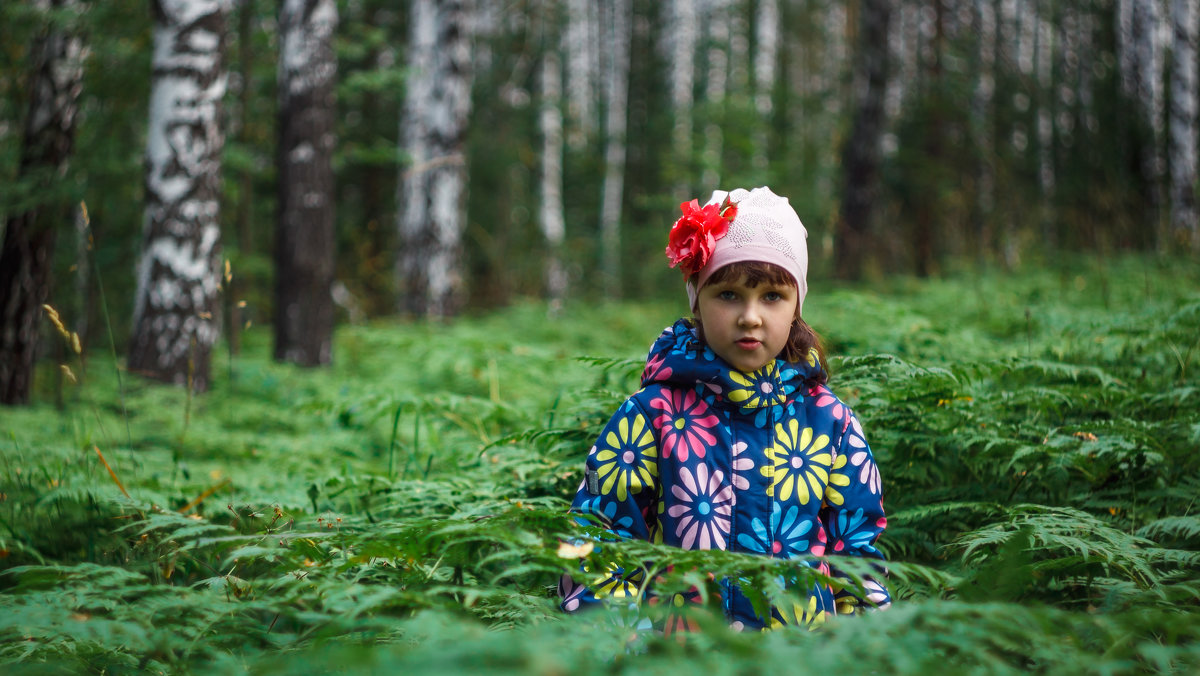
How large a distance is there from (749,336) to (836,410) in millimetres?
361

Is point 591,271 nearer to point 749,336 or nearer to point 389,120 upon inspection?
point 389,120

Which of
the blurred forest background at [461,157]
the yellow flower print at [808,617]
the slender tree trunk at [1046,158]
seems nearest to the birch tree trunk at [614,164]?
the blurred forest background at [461,157]

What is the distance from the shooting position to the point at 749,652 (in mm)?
1078

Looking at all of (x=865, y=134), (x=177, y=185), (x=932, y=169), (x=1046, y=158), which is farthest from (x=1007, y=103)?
(x=177, y=185)

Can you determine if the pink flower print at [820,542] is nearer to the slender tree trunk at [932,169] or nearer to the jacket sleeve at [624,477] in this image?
the jacket sleeve at [624,477]

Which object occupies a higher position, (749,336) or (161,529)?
(749,336)

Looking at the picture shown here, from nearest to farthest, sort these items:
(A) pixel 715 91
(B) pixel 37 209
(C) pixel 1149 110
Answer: (B) pixel 37 209, (C) pixel 1149 110, (A) pixel 715 91

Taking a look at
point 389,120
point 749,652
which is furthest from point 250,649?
point 389,120

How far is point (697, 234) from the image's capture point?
2.20 metres

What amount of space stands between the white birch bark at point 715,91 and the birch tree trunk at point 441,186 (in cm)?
526

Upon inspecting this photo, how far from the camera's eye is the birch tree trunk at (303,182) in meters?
7.67

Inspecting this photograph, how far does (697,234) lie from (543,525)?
35.5 inches

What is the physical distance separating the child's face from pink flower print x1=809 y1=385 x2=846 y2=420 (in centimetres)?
18

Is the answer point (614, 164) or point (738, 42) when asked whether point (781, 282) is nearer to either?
point (614, 164)
